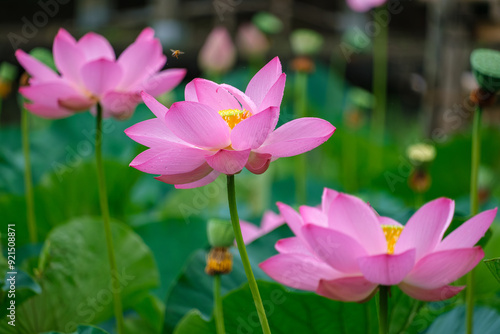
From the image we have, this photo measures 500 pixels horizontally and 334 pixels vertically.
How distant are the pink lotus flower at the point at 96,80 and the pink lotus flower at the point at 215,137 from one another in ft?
0.56

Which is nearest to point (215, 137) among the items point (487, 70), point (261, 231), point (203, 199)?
point (487, 70)

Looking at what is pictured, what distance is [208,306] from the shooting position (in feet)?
1.89

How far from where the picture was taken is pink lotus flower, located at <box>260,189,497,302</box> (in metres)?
0.32

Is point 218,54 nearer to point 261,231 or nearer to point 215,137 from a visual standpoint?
point 261,231

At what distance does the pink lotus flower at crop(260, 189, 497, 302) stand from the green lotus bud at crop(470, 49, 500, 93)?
0.37ft

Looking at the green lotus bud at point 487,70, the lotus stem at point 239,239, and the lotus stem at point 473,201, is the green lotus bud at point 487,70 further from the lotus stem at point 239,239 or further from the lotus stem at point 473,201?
the lotus stem at point 239,239

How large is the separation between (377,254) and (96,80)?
0.30 meters

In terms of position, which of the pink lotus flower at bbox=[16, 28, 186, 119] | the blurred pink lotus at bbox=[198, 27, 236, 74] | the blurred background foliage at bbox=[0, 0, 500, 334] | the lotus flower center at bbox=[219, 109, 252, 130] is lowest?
the blurred background foliage at bbox=[0, 0, 500, 334]

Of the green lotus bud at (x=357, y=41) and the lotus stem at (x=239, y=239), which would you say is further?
the green lotus bud at (x=357, y=41)

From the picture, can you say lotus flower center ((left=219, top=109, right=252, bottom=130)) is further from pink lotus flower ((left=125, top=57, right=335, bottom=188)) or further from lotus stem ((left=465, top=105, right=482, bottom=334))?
lotus stem ((left=465, top=105, right=482, bottom=334))

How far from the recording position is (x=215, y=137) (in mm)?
340

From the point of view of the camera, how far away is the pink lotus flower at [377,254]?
0.32m

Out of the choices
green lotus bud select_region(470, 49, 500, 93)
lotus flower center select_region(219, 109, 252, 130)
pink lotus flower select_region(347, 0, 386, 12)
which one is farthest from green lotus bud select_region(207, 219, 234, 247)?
pink lotus flower select_region(347, 0, 386, 12)

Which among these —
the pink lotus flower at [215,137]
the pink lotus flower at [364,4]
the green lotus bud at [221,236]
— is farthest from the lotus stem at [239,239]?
the pink lotus flower at [364,4]
